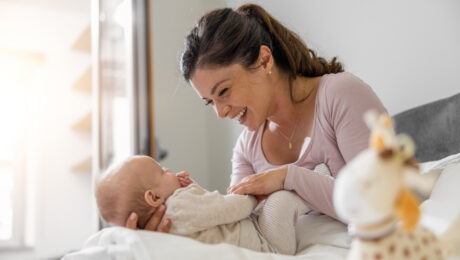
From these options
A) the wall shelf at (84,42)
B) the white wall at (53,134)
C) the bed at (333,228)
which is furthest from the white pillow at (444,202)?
the wall shelf at (84,42)

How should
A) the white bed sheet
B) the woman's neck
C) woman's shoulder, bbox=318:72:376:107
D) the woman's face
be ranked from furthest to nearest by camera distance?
1. the woman's neck
2. the woman's face
3. woman's shoulder, bbox=318:72:376:107
4. the white bed sheet

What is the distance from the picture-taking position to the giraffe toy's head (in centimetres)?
41

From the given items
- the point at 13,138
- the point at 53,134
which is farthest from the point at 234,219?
the point at 13,138

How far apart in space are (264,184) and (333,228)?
0.68ft

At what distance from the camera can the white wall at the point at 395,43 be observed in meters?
1.60

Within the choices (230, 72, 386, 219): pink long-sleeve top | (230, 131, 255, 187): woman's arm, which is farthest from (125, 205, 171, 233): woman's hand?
(230, 131, 255, 187): woman's arm

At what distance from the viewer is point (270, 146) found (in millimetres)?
1564

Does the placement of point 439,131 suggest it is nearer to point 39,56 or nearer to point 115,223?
point 115,223

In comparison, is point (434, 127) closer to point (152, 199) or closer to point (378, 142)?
point (152, 199)

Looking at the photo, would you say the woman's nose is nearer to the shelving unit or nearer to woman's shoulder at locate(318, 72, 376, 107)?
woman's shoulder at locate(318, 72, 376, 107)

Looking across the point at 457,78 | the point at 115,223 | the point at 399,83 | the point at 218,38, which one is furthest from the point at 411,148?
the point at 399,83

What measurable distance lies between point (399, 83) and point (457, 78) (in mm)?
267

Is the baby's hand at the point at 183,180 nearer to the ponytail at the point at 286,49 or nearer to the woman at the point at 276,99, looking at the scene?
the woman at the point at 276,99

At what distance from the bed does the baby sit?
0.07 meters
